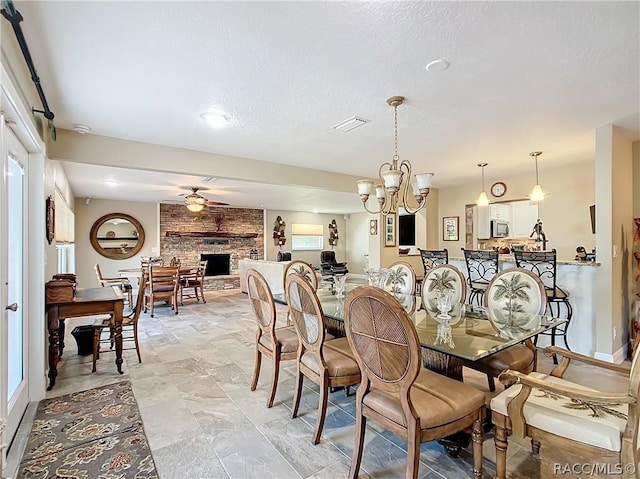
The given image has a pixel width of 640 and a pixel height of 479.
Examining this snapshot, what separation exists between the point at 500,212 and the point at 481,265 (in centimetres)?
377

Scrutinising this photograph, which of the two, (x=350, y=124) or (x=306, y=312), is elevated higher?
(x=350, y=124)

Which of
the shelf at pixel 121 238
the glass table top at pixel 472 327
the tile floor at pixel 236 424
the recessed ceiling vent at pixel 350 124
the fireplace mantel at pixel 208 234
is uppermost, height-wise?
the recessed ceiling vent at pixel 350 124

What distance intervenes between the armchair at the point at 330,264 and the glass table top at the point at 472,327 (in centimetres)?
817

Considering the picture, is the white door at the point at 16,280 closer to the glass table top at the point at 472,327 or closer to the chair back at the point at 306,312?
the chair back at the point at 306,312

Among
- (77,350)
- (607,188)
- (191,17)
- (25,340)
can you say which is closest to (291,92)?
(191,17)

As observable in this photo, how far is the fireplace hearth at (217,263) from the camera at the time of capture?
390 inches

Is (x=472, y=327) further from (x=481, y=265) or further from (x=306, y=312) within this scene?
(x=481, y=265)

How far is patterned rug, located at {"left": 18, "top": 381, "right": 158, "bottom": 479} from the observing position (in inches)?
72.1

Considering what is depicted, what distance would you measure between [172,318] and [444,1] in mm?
5769

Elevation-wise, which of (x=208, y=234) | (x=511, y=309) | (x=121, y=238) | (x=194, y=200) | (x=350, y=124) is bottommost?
(x=511, y=309)

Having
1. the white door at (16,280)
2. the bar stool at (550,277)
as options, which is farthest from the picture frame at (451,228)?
the white door at (16,280)

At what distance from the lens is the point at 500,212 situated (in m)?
7.48

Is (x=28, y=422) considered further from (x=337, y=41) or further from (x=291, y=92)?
(x=337, y=41)

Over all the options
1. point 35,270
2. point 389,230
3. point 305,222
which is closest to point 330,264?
point 305,222
